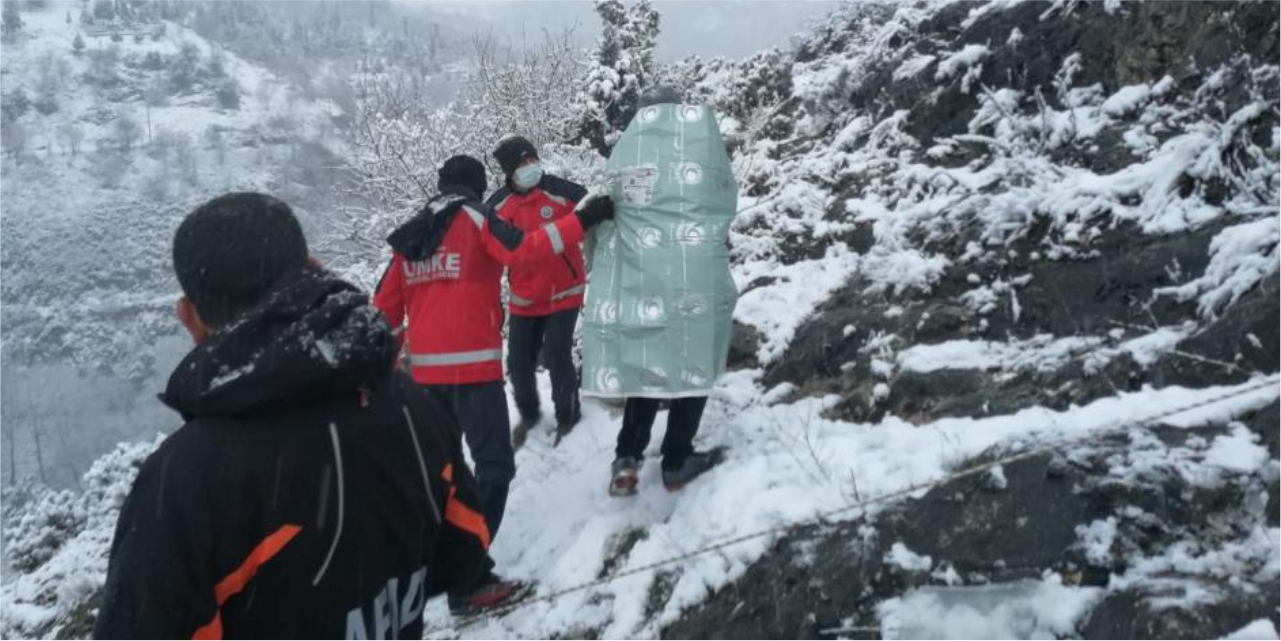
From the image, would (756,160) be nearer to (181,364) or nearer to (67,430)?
(181,364)

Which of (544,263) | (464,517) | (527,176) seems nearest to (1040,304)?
(544,263)

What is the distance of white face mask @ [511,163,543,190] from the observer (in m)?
4.45

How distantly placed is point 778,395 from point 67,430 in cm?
6768

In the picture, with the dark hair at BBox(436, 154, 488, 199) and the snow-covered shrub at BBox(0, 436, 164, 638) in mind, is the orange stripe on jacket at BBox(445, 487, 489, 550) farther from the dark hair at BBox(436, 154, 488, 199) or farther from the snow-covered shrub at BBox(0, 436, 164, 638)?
the dark hair at BBox(436, 154, 488, 199)

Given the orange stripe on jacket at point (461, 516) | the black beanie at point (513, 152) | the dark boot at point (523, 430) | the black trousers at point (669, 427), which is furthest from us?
the dark boot at point (523, 430)

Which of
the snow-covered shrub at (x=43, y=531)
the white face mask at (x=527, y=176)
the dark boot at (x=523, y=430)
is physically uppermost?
the white face mask at (x=527, y=176)

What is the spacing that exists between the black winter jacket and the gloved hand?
208 centimetres

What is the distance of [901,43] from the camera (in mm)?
8188

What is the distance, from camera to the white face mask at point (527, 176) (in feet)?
14.6

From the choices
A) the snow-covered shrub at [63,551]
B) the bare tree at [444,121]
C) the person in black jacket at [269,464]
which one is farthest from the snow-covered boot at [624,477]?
the bare tree at [444,121]

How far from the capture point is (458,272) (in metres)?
3.61

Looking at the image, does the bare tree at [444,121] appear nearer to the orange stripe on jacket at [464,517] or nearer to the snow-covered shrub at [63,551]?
the snow-covered shrub at [63,551]

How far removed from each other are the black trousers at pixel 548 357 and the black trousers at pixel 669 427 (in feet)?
3.08

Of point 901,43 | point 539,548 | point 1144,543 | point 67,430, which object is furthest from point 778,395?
point 67,430
